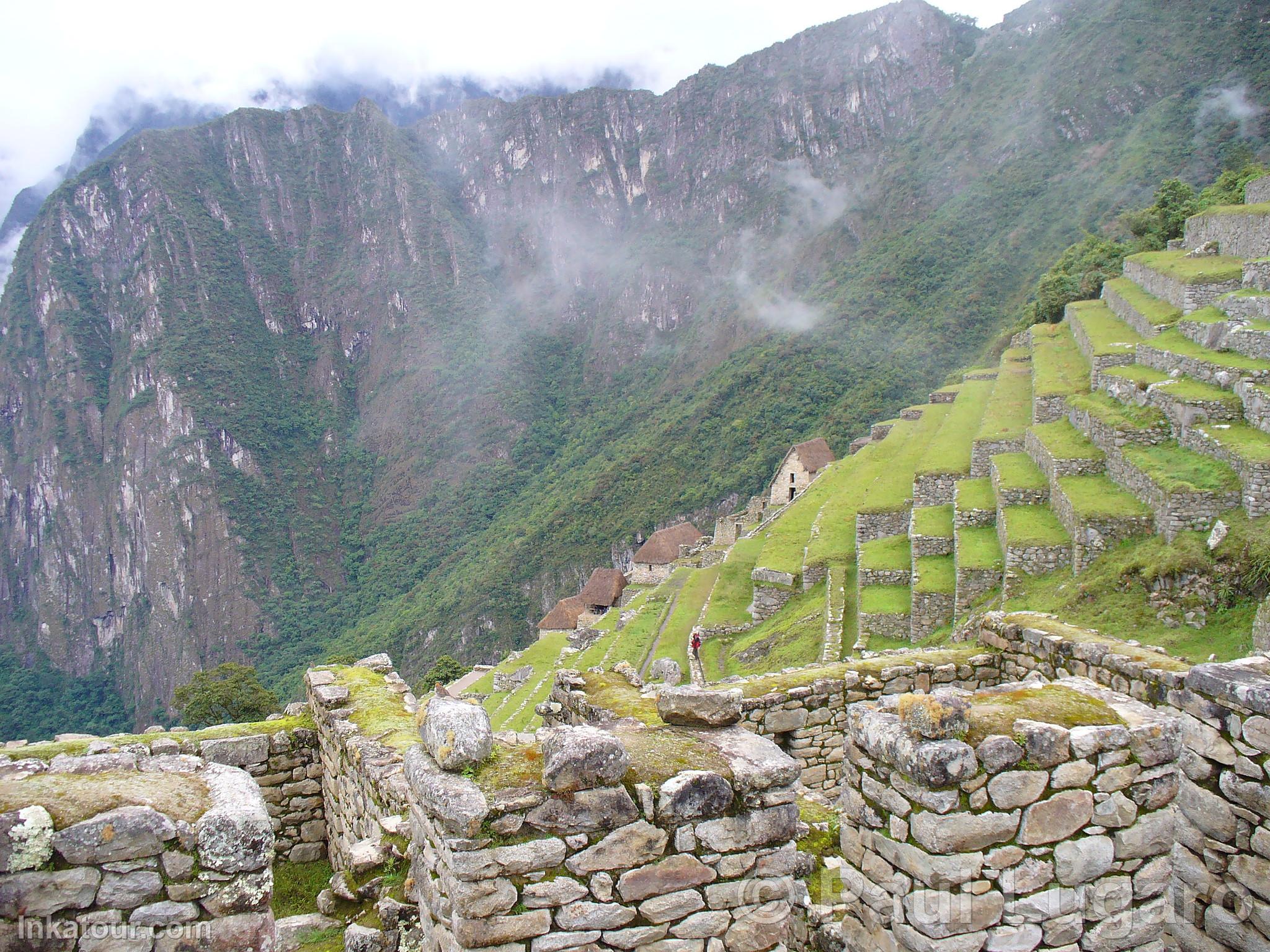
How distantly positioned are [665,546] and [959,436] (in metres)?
30.8

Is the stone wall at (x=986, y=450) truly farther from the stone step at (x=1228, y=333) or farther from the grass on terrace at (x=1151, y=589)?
the grass on terrace at (x=1151, y=589)

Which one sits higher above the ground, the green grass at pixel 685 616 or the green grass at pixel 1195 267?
the green grass at pixel 1195 267

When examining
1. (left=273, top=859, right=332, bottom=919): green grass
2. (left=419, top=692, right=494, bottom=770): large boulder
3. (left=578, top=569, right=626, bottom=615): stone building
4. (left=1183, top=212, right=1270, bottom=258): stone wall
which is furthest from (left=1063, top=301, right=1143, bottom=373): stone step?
(left=578, top=569, right=626, bottom=615): stone building

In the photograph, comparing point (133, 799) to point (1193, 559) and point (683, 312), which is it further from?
point (683, 312)

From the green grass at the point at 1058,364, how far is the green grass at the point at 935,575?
6.32 meters

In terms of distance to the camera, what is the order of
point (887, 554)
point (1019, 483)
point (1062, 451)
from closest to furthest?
point (1062, 451) → point (1019, 483) → point (887, 554)

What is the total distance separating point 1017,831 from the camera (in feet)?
10.7

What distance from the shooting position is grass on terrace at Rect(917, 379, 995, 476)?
21373 mm

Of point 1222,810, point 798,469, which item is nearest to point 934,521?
point 1222,810

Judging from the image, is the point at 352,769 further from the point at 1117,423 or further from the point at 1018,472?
the point at 1018,472

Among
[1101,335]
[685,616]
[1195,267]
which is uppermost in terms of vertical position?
[1195,267]

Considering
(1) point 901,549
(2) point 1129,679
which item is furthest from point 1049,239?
(2) point 1129,679

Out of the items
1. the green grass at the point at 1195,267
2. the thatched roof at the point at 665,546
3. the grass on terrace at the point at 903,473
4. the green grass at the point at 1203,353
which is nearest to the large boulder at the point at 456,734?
the green grass at the point at 1203,353

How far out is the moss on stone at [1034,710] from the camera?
337 cm
